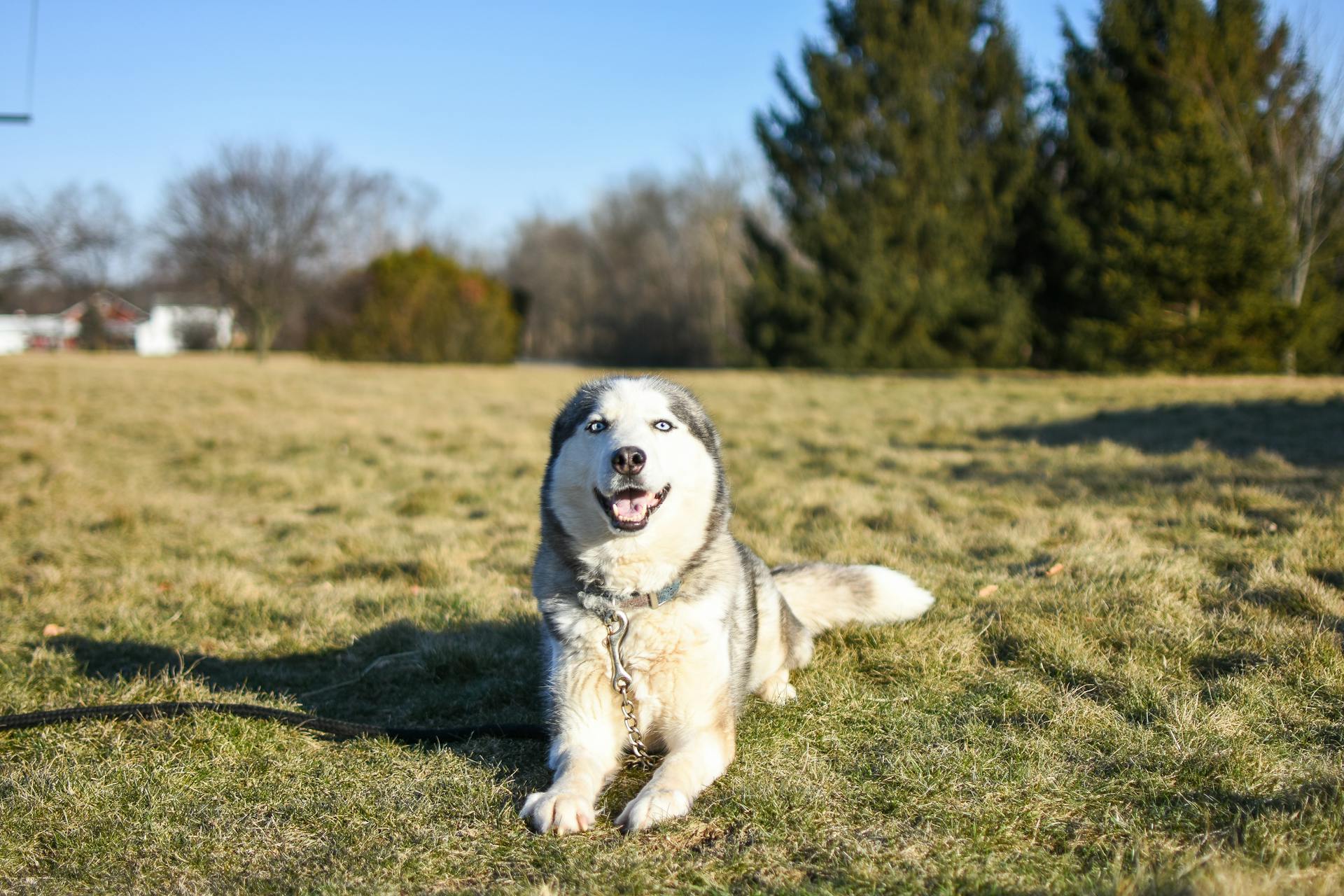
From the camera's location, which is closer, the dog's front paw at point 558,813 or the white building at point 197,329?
the dog's front paw at point 558,813

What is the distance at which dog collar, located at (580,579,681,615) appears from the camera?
3.16 metres

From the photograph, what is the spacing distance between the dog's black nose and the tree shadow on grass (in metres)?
7.29

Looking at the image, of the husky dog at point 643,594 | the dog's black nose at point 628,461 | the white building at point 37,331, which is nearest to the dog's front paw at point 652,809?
the husky dog at point 643,594

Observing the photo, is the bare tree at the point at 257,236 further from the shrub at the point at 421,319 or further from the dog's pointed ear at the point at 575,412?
the dog's pointed ear at the point at 575,412

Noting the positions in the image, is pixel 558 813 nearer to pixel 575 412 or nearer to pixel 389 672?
pixel 575 412

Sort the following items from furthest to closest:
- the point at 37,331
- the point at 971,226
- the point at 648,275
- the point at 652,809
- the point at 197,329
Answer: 1. the point at 37,331
2. the point at 197,329
3. the point at 648,275
4. the point at 971,226
5. the point at 652,809

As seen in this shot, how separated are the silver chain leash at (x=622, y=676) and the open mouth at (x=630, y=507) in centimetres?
32

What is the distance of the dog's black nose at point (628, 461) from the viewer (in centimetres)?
306

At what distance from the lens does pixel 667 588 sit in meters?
3.18

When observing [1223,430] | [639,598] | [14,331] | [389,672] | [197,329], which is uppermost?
[197,329]

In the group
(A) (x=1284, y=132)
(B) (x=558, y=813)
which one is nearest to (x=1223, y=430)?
(B) (x=558, y=813)

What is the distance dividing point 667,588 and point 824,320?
2754 cm

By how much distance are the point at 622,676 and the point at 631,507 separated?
587mm

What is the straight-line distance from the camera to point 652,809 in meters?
2.68
